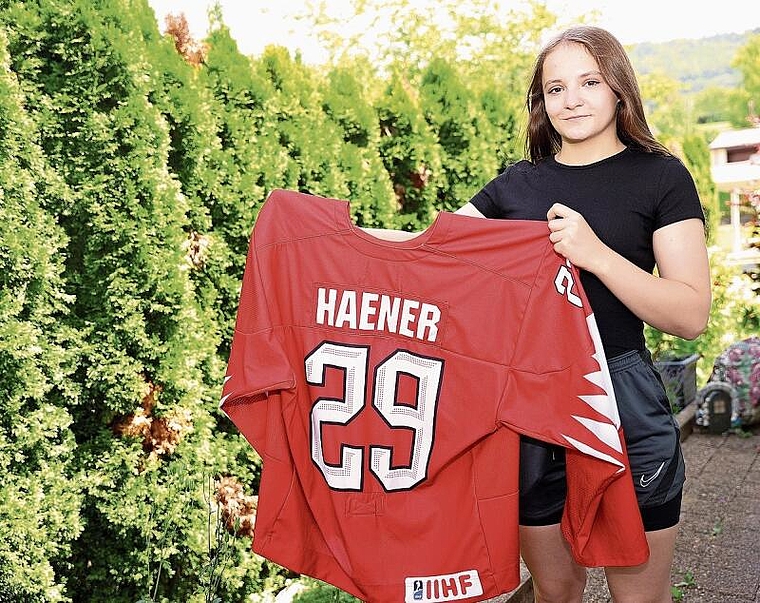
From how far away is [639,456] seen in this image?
1.83 meters

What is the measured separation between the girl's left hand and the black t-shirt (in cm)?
11

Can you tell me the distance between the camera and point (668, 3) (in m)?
67.0

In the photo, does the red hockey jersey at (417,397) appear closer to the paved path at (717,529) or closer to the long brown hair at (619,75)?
the long brown hair at (619,75)

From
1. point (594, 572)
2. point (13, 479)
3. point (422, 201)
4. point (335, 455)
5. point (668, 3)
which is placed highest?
point (668, 3)

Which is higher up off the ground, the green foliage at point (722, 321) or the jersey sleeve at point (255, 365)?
the jersey sleeve at point (255, 365)

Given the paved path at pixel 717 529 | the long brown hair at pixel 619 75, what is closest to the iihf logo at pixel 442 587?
the long brown hair at pixel 619 75

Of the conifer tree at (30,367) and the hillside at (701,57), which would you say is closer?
the conifer tree at (30,367)

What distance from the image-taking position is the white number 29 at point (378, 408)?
1810 millimetres

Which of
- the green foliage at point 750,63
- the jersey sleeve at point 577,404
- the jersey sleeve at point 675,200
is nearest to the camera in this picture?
the jersey sleeve at point 577,404

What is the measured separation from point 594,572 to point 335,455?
2473 millimetres

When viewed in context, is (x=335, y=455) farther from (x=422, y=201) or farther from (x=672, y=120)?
(x=672, y=120)

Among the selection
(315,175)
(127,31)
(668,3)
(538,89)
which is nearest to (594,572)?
(315,175)

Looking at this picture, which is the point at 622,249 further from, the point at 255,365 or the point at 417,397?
the point at 255,365

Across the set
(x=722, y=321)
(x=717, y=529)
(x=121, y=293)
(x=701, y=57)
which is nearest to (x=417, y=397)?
(x=121, y=293)
